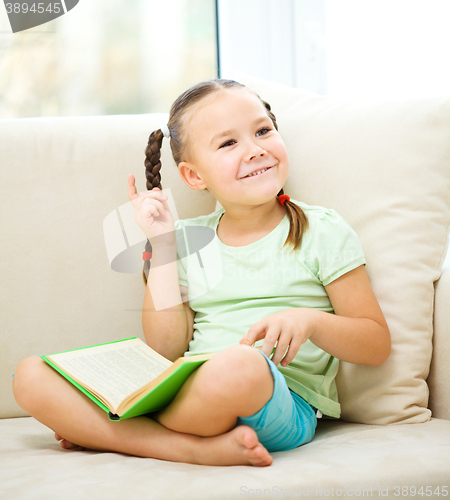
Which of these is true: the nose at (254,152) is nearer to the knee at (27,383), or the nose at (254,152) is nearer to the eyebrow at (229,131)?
the eyebrow at (229,131)

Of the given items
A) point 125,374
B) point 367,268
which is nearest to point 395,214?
point 367,268

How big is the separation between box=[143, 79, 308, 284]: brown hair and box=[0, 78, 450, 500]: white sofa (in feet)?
0.20

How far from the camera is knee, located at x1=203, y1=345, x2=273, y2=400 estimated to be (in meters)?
0.62

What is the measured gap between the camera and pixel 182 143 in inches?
40.1

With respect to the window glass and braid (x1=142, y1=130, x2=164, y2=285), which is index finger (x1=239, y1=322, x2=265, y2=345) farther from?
the window glass

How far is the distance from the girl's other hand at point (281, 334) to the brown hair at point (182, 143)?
0.20 meters

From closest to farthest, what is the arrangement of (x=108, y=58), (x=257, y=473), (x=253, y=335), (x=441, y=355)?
1. (x=257, y=473)
2. (x=253, y=335)
3. (x=441, y=355)
4. (x=108, y=58)

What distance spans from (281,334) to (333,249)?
0.22 meters

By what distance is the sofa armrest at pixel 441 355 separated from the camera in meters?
0.83

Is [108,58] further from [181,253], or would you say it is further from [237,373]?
[237,373]

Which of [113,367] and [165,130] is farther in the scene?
[165,130]

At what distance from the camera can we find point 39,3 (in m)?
1.66

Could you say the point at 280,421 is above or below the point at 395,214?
below

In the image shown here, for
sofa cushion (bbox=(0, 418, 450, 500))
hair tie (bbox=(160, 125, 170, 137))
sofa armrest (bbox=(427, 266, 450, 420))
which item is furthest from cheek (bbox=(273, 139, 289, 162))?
sofa cushion (bbox=(0, 418, 450, 500))
